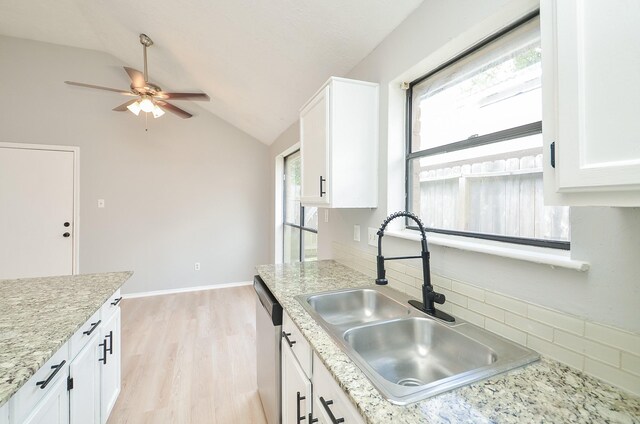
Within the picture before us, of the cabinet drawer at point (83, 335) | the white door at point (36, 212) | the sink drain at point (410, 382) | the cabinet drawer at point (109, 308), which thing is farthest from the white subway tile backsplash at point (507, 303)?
the white door at point (36, 212)

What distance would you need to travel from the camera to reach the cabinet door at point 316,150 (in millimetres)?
1687

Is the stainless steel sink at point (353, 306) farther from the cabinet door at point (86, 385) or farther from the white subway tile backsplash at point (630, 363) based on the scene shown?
the cabinet door at point (86, 385)

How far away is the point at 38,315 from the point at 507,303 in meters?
1.84

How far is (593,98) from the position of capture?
0.55 metres

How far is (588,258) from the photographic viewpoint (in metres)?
0.79

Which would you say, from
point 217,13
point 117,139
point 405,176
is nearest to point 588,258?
point 405,176

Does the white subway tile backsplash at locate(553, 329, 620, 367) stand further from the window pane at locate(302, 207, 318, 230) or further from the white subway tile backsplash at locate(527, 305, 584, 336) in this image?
the window pane at locate(302, 207, 318, 230)

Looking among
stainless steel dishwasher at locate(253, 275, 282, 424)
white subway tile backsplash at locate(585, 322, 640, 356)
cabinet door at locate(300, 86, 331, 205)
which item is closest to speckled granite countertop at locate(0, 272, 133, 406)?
stainless steel dishwasher at locate(253, 275, 282, 424)

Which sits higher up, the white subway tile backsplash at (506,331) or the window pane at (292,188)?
the window pane at (292,188)

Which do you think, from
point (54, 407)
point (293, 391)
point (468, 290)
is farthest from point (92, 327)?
point (468, 290)

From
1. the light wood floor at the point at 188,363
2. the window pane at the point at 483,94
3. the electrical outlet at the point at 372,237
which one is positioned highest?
the window pane at the point at 483,94

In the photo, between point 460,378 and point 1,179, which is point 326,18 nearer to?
point 460,378

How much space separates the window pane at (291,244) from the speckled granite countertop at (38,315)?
236cm

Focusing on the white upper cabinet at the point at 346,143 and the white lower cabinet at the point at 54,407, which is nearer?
the white lower cabinet at the point at 54,407
